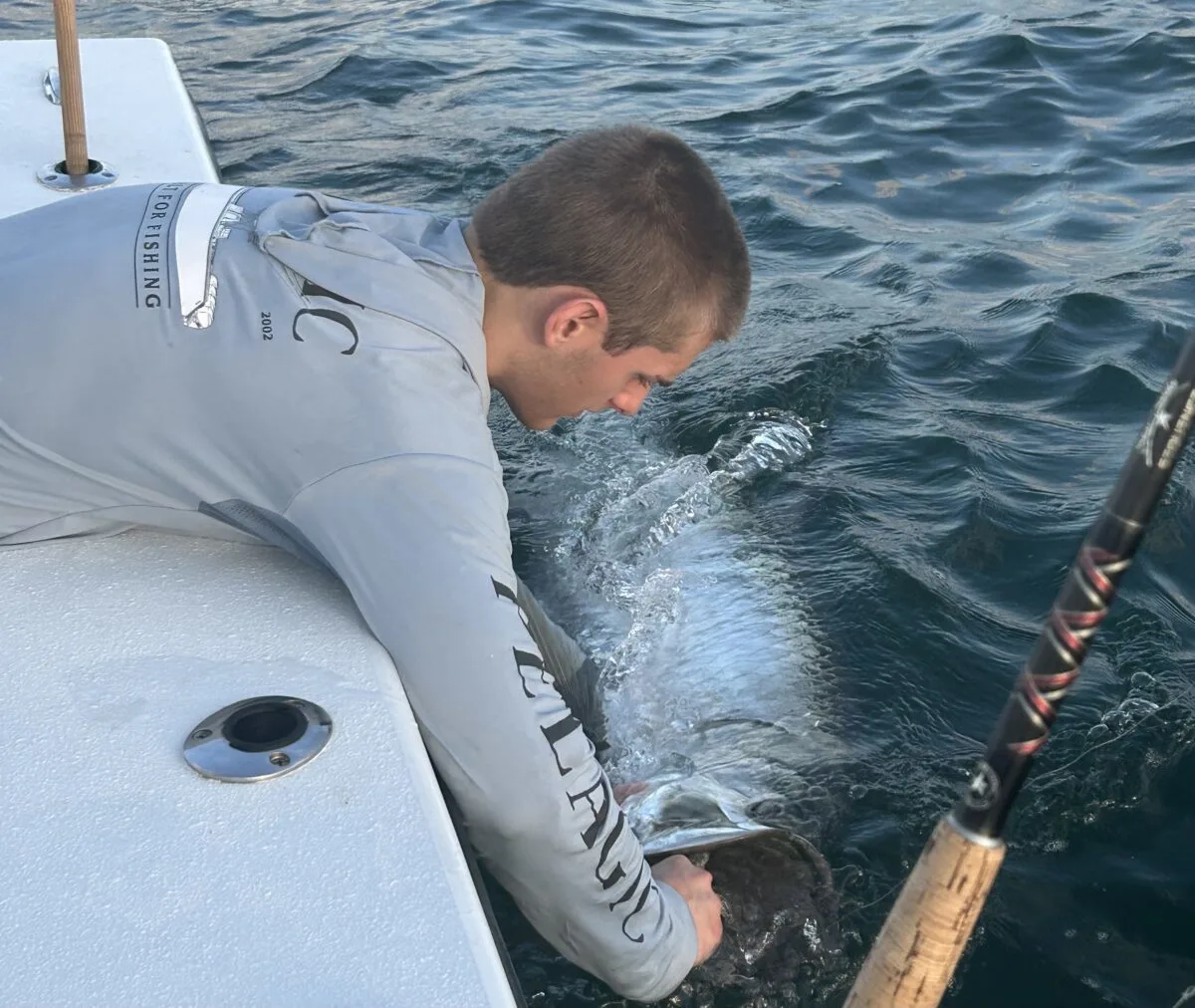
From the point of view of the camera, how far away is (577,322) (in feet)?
8.14

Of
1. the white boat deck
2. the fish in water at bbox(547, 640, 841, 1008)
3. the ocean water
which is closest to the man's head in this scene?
the white boat deck

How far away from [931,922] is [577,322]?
1253 millimetres

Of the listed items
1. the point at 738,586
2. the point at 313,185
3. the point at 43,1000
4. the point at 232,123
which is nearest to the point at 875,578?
the point at 738,586

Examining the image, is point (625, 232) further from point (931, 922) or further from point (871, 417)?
point (871, 417)

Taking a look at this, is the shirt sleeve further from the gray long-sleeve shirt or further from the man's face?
the man's face

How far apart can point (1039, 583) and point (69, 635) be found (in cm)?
311

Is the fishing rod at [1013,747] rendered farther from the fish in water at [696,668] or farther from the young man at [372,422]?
the fish in water at [696,668]

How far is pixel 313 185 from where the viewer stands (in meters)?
7.13

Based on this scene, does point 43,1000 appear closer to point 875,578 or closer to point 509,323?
point 509,323

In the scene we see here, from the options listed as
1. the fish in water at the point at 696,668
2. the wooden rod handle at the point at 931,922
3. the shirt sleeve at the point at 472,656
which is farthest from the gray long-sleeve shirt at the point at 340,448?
the wooden rod handle at the point at 931,922

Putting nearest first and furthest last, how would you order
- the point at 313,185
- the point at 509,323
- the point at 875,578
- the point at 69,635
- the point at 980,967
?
the point at 69,635, the point at 509,323, the point at 980,967, the point at 875,578, the point at 313,185

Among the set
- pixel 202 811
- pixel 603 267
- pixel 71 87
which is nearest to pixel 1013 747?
pixel 202 811

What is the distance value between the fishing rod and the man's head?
1111mm

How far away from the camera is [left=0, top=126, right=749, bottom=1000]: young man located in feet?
6.57
